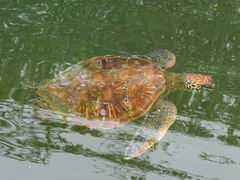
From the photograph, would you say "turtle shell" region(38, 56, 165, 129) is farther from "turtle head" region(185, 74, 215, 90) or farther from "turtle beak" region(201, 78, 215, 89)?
"turtle beak" region(201, 78, 215, 89)

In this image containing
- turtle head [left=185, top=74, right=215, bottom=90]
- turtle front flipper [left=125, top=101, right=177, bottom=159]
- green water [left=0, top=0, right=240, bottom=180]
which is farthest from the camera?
turtle head [left=185, top=74, right=215, bottom=90]

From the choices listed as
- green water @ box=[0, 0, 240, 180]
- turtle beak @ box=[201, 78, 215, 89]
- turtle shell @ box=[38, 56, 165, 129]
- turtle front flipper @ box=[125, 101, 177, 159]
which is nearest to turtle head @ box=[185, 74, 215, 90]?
turtle beak @ box=[201, 78, 215, 89]

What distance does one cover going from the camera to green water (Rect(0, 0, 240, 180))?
2693 millimetres

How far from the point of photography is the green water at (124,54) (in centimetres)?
269

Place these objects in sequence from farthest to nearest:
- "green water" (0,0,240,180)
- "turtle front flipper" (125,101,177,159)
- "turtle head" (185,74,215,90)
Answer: "turtle head" (185,74,215,90) → "turtle front flipper" (125,101,177,159) → "green water" (0,0,240,180)

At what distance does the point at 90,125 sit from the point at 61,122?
415 millimetres

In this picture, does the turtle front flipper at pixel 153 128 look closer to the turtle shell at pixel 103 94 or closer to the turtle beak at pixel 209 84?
the turtle shell at pixel 103 94

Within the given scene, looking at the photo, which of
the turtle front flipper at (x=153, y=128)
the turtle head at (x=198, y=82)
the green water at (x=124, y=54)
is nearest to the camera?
the green water at (x=124, y=54)

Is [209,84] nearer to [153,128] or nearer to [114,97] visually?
[153,128]

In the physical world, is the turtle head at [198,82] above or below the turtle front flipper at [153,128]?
above

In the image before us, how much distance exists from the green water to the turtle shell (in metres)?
0.19

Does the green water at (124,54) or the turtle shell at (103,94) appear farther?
the turtle shell at (103,94)

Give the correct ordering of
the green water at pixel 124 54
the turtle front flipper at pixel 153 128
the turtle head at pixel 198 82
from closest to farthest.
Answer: the green water at pixel 124 54
the turtle front flipper at pixel 153 128
the turtle head at pixel 198 82

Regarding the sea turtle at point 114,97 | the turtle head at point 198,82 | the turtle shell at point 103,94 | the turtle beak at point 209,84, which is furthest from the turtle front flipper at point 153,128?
the turtle beak at point 209,84
